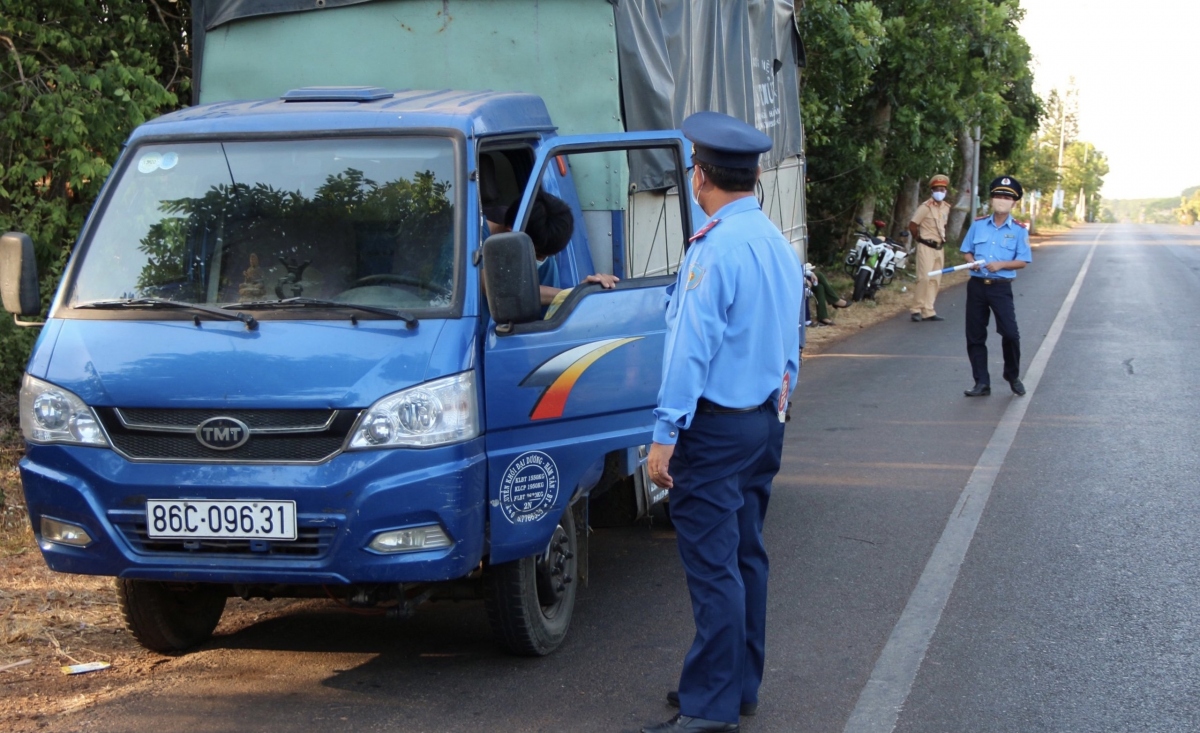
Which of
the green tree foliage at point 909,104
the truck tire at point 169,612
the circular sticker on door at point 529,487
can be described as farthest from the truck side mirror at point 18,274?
the green tree foliage at point 909,104

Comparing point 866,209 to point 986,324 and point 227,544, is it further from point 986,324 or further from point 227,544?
point 227,544

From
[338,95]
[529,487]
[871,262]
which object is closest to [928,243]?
[871,262]

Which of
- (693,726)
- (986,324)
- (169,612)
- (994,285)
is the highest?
(994,285)

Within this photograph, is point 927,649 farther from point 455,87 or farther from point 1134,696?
point 455,87

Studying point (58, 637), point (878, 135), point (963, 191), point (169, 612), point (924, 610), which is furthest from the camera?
point (963, 191)

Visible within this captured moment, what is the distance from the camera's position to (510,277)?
4.10 metres

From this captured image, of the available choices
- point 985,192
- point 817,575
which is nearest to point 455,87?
point 817,575

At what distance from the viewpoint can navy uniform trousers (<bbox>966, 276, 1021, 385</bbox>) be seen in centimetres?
1071

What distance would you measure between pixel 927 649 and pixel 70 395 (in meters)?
3.24

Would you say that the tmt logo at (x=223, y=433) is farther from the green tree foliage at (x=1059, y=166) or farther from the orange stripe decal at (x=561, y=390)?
the green tree foliage at (x=1059, y=166)

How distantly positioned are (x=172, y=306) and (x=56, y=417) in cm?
53

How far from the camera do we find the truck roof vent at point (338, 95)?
478 centimetres

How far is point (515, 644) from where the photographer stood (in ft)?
15.1

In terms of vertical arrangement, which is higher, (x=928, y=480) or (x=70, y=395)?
(x=70, y=395)
